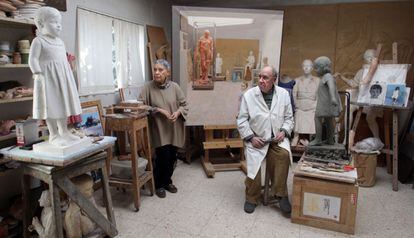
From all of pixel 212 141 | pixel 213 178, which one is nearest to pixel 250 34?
pixel 212 141

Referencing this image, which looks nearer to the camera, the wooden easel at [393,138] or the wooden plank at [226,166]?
the wooden easel at [393,138]

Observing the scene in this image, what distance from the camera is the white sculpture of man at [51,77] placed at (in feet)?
5.36

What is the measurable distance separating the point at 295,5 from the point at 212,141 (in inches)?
90.2

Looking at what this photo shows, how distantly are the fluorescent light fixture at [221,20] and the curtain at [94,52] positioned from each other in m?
0.92

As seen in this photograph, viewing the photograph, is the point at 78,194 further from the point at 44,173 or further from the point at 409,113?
the point at 409,113

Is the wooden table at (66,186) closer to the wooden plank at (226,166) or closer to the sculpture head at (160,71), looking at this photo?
the sculpture head at (160,71)

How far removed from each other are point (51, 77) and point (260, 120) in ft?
5.44

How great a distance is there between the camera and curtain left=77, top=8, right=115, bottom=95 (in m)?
2.68

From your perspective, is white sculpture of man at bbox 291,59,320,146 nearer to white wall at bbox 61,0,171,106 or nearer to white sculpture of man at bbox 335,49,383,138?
white sculpture of man at bbox 335,49,383,138

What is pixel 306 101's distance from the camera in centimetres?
360

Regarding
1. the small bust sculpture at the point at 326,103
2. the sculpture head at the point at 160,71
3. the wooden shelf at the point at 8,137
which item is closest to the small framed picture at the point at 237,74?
the sculpture head at the point at 160,71

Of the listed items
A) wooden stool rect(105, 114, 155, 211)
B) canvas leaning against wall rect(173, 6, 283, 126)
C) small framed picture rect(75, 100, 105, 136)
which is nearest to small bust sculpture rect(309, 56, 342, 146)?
canvas leaning against wall rect(173, 6, 283, 126)

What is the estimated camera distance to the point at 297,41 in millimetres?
Answer: 4113

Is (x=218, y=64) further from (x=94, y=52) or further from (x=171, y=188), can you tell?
(x=171, y=188)
